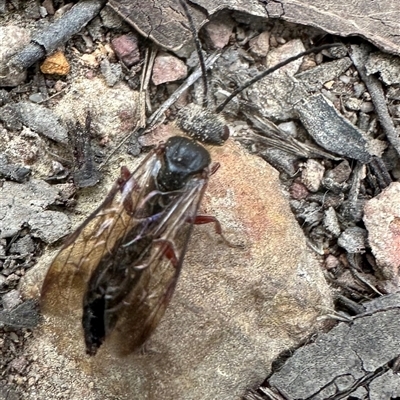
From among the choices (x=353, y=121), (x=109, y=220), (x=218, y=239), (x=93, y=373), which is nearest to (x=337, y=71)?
(x=353, y=121)

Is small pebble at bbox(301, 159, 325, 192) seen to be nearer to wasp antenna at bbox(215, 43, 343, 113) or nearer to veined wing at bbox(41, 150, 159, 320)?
→ wasp antenna at bbox(215, 43, 343, 113)

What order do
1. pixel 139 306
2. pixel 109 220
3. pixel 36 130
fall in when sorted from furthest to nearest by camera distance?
pixel 36 130
pixel 109 220
pixel 139 306

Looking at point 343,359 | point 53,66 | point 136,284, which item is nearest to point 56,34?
point 53,66

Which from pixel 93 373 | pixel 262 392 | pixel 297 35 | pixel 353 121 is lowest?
pixel 262 392

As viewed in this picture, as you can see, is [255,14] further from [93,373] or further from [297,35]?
[93,373]

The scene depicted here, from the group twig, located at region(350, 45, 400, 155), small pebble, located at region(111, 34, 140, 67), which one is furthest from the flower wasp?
twig, located at region(350, 45, 400, 155)

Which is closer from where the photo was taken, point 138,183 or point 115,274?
point 115,274

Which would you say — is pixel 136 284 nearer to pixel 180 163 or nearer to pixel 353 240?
pixel 180 163
